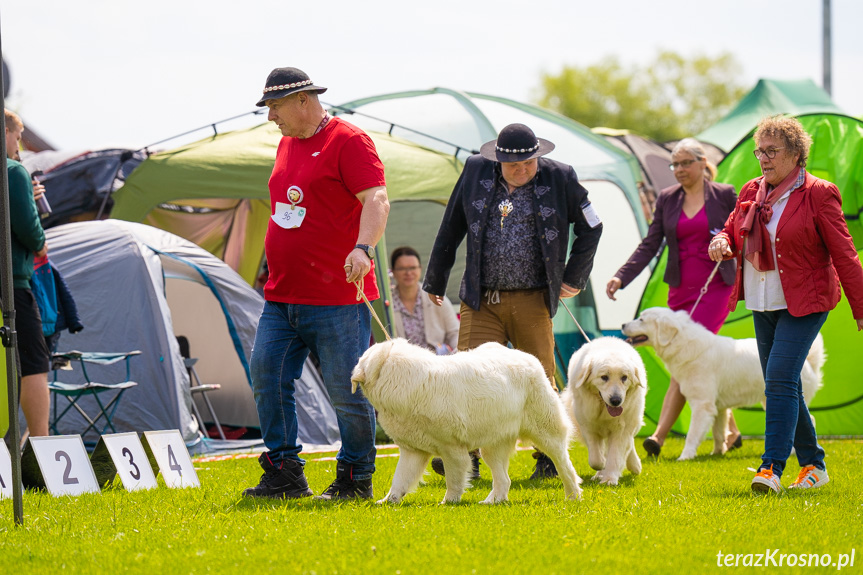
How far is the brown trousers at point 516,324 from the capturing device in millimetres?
5176

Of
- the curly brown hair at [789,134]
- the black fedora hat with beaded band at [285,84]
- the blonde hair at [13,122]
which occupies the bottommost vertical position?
the curly brown hair at [789,134]

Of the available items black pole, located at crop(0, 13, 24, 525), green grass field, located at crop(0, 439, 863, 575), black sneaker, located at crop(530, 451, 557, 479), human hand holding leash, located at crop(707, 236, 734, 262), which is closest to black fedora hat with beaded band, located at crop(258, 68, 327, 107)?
black pole, located at crop(0, 13, 24, 525)

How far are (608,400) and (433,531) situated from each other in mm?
1804

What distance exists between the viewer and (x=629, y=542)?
3.45 m

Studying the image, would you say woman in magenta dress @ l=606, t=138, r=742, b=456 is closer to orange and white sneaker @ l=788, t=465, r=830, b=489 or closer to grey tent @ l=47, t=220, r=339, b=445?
orange and white sneaker @ l=788, t=465, r=830, b=489

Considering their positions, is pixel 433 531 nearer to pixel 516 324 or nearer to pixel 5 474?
pixel 516 324

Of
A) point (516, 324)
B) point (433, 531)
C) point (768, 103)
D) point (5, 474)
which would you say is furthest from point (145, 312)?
point (768, 103)

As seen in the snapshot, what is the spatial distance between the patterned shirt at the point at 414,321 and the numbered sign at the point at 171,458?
113 inches

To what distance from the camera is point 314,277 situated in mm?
4355

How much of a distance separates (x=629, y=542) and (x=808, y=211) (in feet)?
6.54

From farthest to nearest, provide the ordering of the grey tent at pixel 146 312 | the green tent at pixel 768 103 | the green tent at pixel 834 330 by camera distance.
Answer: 1. the green tent at pixel 768 103
2. the green tent at pixel 834 330
3. the grey tent at pixel 146 312

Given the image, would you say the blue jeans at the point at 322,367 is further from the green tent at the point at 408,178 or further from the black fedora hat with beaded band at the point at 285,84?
the green tent at the point at 408,178

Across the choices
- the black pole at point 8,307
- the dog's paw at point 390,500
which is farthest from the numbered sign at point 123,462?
the dog's paw at point 390,500

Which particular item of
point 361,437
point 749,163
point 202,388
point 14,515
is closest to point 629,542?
point 361,437
